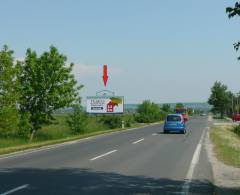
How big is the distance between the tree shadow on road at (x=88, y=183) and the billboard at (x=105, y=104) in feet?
155

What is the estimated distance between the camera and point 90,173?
1255 centimetres

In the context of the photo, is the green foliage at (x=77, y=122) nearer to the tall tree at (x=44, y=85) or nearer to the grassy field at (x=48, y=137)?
the grassy field at (x=48, y=137)

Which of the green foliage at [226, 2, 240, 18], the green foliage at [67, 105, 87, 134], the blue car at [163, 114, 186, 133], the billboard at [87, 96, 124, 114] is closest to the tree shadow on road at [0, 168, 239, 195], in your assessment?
the green foliage at [226, 2, 240, 18]

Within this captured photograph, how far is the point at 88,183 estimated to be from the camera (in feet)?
35.2

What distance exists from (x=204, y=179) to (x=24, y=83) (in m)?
23.9

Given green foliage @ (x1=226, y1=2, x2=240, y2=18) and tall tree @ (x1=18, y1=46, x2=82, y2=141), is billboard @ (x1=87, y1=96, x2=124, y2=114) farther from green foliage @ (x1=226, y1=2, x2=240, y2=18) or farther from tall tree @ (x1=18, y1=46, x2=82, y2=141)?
green foliage @ (x1=226, y1=2, x2=240, y2=18)

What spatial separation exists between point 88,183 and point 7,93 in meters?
17.5

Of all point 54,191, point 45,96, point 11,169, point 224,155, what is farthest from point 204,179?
point 45,96

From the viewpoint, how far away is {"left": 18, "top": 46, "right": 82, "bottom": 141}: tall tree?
3284 cm

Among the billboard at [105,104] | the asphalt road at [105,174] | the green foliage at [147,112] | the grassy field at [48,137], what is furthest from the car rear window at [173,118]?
the green foliage at [147,112]

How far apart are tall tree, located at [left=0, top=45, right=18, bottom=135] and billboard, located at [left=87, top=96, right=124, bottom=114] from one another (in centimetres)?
3310

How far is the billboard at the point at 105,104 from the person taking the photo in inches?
2370

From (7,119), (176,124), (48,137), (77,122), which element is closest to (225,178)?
(7,119)

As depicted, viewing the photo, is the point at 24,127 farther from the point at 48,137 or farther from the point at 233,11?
the point at 233,11
